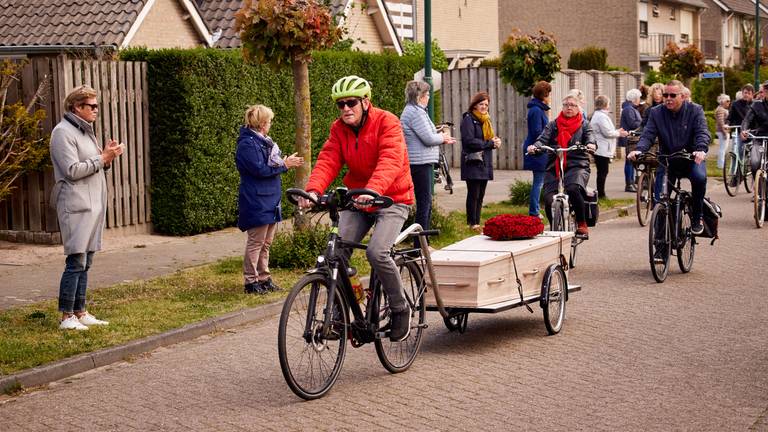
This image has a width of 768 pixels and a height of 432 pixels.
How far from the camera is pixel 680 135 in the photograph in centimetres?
1202

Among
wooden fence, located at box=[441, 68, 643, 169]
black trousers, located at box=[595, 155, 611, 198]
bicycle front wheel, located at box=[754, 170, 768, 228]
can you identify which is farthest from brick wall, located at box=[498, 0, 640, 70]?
bicycle front wheel, located at box=[754, 170, 768, 228]

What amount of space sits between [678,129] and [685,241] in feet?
3.77

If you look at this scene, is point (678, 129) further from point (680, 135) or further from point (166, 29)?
point (166, 29)

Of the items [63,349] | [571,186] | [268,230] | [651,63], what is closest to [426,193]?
[571,186]

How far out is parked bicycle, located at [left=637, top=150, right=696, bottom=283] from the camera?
37.6 feet

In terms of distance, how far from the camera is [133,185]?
14945 millimetres

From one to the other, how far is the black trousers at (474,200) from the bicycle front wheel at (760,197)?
370cm

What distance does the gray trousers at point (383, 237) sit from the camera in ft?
24.2

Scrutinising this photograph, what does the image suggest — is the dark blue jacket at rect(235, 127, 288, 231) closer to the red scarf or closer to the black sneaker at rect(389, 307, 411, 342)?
the red scarf

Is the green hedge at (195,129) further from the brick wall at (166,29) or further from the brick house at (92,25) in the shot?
the brick wall at (166,29)

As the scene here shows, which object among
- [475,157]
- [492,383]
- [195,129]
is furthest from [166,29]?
[492,383]

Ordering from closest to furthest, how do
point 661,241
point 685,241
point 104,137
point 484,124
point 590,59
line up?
point 661,241 → point 685,241 → point 104,137 → point 484,124 → point 590,59

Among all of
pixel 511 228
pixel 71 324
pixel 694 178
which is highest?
pixel 694 178

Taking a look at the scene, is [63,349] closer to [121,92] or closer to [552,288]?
[552,288]
